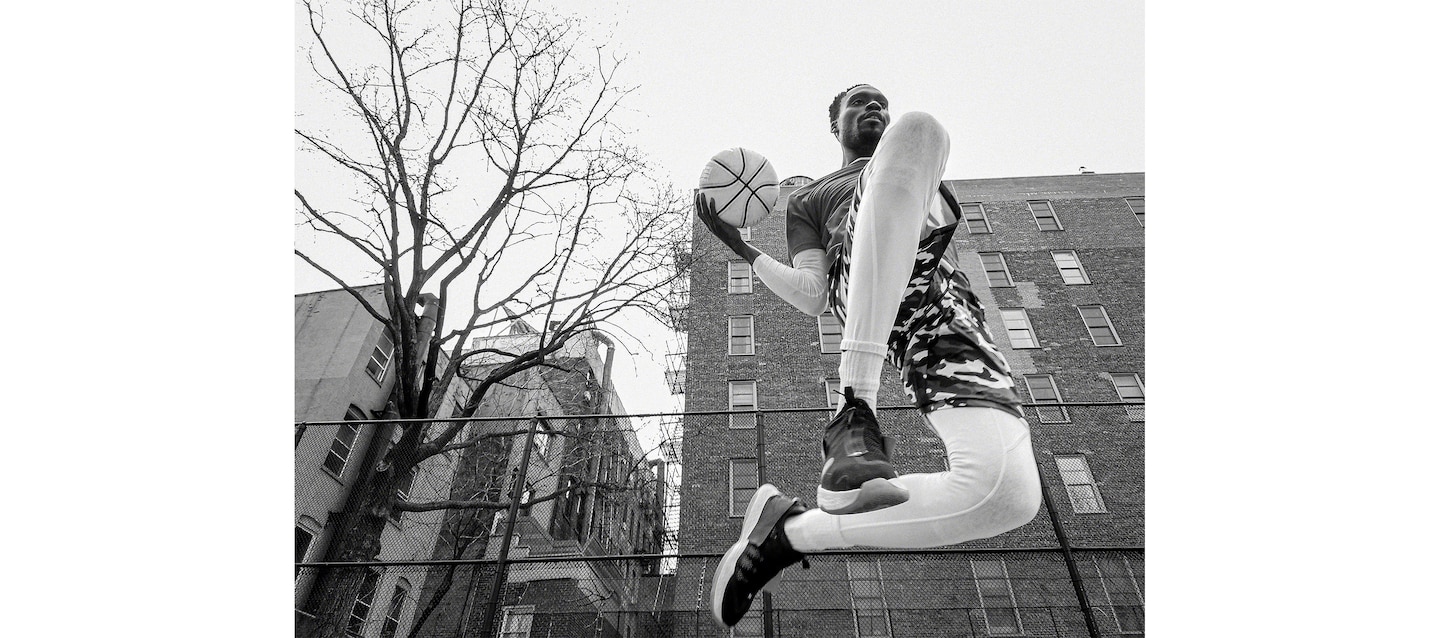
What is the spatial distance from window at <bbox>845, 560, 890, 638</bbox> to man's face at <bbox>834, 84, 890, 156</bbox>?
5.78 metres

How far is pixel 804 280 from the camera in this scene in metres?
1.79

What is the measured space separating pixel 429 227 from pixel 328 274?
5.13ft

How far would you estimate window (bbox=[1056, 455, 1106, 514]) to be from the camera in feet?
28.9

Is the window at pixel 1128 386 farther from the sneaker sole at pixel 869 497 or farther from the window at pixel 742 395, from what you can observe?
the sneaker sole at pixel 869 497

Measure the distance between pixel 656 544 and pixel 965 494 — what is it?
810 cm

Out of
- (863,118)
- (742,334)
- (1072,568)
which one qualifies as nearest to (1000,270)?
(742,334)

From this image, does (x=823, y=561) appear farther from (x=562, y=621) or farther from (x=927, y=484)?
(x=927, y=484)

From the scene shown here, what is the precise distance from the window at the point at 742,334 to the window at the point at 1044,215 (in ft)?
33.6

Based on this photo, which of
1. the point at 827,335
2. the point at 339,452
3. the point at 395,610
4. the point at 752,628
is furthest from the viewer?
the point at 827,335

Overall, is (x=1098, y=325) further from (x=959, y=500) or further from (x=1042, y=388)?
(x=959, y=500)

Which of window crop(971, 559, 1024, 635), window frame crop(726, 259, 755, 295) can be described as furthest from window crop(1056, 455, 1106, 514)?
window frame crop(726, 259, 755, 295)

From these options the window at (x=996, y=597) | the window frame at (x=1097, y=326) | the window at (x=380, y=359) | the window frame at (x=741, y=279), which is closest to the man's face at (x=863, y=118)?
the window at (x=996, y=597)

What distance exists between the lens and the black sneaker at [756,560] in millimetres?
1492

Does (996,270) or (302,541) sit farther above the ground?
(996,270)
